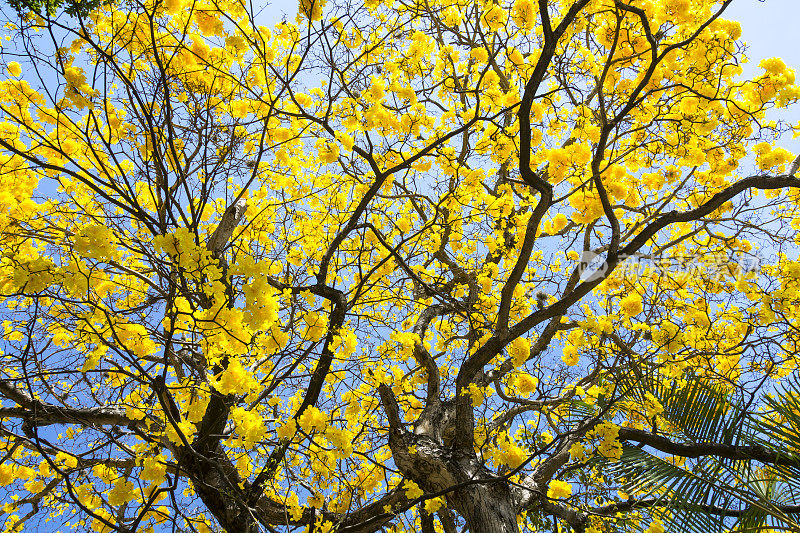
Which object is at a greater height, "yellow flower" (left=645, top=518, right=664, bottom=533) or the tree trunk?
the tree trunk

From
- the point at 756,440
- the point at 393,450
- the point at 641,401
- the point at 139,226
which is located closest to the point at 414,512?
the point at 393,450

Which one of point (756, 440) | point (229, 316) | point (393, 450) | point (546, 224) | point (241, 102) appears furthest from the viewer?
point (546, 224)

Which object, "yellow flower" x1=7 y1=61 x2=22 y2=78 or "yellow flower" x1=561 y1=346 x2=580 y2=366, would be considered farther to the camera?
"yellow flower" x1=561 y1=346 x2=580 y2=366

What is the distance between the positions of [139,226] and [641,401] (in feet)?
14.1

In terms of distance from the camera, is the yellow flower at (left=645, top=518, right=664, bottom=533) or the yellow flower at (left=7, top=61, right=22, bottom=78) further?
the yellow flower at (left=645, top=518, right=664, bottom=533)

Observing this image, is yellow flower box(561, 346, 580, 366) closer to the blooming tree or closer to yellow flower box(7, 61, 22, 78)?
the blooming tree

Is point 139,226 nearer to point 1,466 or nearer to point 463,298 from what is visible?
point 1,466

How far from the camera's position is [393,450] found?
3893 mm

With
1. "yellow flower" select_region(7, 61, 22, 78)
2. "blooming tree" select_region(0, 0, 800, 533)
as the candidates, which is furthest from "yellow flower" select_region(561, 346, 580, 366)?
"yellow flower" select_region(7, 61, 22, 78)

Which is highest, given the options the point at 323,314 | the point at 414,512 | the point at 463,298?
the point at 463,298

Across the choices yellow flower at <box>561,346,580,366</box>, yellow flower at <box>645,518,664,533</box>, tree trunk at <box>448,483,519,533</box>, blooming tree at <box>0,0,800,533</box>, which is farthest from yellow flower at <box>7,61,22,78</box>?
yellow flower at <box>645,518,664,533</box>

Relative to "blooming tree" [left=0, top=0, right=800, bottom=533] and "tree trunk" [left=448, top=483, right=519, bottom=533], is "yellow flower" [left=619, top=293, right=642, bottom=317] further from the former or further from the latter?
"tree trunk" [left=448, top=483, right=519, bottom=533]

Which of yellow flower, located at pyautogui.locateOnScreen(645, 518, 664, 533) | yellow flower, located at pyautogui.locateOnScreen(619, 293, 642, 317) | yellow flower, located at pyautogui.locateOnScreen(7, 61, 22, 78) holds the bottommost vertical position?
yellow flower, located at pyautogui.locateOnScreen(645, 518, 664, 533)

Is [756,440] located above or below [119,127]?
below
